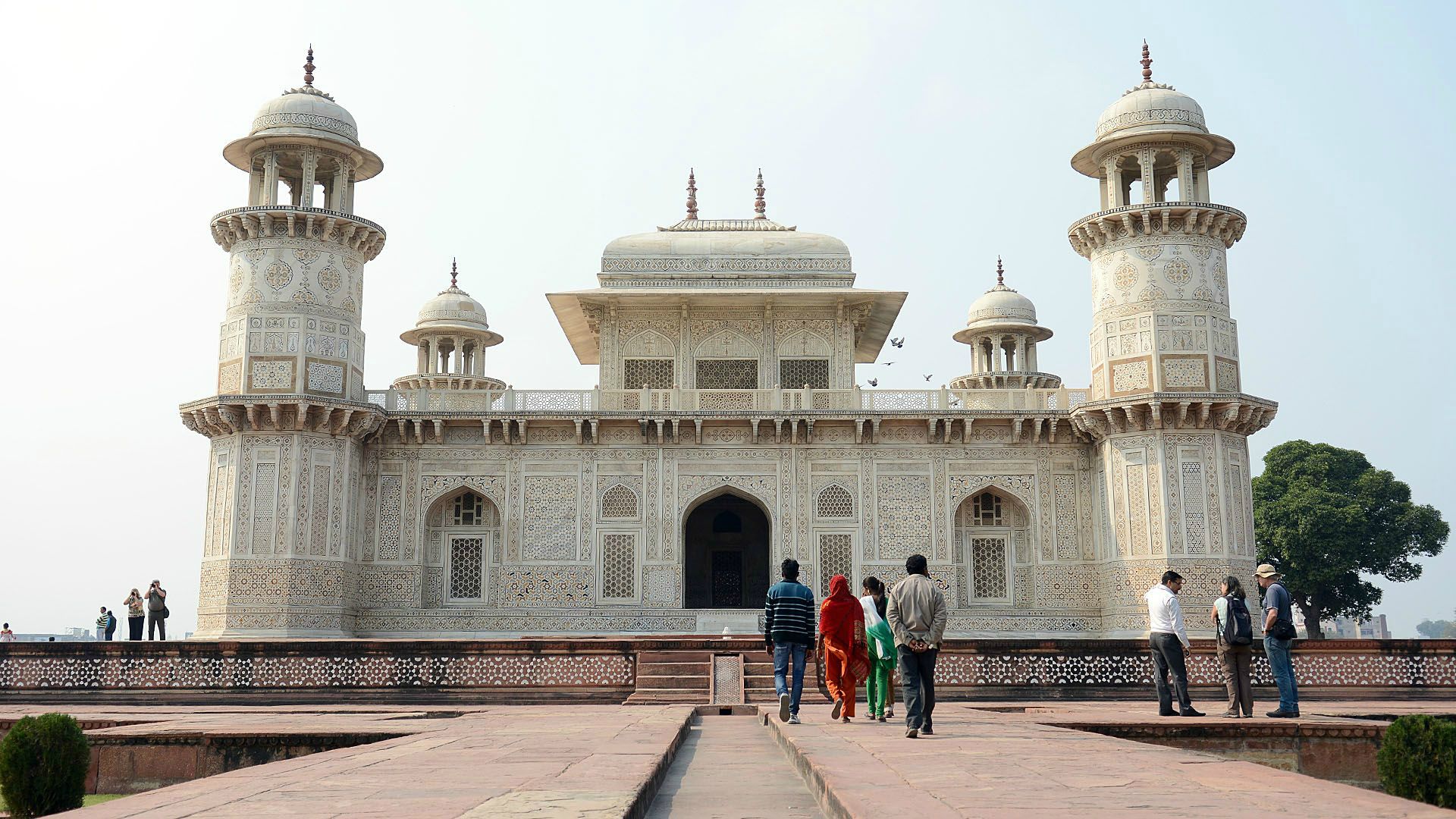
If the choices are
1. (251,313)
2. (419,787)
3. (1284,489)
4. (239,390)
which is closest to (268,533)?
(239,390)

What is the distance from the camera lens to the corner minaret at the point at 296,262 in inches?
878

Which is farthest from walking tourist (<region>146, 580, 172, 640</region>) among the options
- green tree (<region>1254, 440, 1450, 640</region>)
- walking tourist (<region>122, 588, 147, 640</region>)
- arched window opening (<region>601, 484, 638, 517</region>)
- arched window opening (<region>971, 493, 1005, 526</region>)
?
green tree (<region>1254, 440, 1450, 640</region>)

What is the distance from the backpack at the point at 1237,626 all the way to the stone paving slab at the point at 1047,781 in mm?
3091

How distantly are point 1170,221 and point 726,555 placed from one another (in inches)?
439

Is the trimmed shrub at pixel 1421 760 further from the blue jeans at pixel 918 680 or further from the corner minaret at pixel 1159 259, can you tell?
the corner minaret at pixel 1159 259

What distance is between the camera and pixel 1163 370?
22094 millimetres

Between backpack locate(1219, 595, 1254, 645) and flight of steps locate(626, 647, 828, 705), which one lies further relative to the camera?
flight of steps locate(626, 647, 828, 705)

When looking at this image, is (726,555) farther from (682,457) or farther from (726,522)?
(682,457)

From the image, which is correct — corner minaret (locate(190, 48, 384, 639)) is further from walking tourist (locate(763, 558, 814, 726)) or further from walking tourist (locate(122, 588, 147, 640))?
walking tourist (locate(763, 558, 814, 726))

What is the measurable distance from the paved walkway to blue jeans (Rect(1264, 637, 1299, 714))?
4503 mm

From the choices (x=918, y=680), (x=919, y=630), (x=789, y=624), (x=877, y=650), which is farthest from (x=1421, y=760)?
(x=789, y=624)

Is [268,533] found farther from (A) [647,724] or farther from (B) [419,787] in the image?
(B) [419,787]

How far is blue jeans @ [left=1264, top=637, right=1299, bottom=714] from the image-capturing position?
10.6 meters

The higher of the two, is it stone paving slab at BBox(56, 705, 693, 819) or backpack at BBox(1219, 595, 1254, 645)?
backpack at BBox(1219, 595, 1254, 645)
